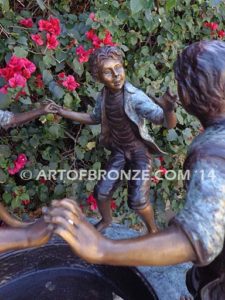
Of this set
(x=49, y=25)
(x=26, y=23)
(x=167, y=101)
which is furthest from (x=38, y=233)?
(x=26, y=23)

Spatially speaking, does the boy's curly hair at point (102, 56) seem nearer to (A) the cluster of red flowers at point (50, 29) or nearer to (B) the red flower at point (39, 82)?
(A) the cluster of red flowers at point (50, 29)

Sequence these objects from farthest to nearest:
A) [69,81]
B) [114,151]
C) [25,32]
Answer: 1. [25,32]
2. [69,81]
3. [114,151]

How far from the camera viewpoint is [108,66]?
1367 mm

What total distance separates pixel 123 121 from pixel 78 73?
895 millimetres

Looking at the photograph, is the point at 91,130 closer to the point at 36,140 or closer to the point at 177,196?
the point at 36,140

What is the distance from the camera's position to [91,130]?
7.80 feet

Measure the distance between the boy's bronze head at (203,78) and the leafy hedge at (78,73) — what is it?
3.43 ft

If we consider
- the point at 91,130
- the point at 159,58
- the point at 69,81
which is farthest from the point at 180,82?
the point at 159,58

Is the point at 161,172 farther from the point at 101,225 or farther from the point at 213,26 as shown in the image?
the point at 213,26

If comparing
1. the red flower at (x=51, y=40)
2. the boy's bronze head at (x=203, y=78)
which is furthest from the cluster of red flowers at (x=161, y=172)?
the boy's bronze head at (x=203, y=78)

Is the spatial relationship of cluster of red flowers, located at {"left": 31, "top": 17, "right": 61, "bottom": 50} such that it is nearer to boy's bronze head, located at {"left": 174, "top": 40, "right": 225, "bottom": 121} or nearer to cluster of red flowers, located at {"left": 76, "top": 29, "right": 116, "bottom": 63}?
cluster of red flowers, located at {"left": 76, "top": 29, "right": 116, "bottom": 63}

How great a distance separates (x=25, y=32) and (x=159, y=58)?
89 centimetres

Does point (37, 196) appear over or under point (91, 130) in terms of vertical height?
under

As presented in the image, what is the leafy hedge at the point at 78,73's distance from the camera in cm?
219
